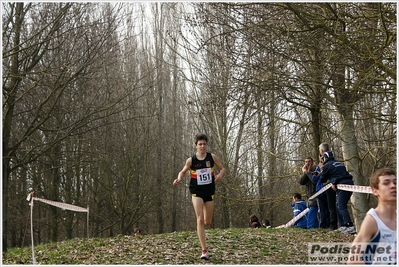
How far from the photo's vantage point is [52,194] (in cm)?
2622

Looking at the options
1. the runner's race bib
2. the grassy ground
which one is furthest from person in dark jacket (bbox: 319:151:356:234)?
the runner's race bib

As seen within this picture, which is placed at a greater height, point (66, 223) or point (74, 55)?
point (74, 55)

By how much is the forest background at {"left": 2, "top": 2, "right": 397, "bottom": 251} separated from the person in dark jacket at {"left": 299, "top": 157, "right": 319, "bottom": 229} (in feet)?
4.71

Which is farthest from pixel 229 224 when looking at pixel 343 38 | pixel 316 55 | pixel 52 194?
pixel 343 38

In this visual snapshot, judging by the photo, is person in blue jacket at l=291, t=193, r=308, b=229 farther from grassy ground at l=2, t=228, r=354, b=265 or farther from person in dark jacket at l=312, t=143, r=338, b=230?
grassy ground at l=2, t=228, r=354, b=265

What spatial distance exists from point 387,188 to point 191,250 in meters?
5.52

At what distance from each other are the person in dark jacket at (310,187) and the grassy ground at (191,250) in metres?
1.81

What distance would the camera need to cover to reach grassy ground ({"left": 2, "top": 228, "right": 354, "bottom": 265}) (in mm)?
9031

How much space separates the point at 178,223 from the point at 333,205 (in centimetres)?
2288

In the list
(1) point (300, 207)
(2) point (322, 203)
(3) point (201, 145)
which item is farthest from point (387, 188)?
(1) point (300, 207)

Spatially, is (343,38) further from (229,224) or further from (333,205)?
(229,224)

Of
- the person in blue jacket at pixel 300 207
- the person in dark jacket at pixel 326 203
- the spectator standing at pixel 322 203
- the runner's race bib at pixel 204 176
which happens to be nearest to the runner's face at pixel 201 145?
the runner's race bib at pixel 204 176

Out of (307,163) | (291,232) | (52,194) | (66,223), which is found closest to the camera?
(291,232)

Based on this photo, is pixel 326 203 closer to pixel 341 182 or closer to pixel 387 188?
pixel 341 182
